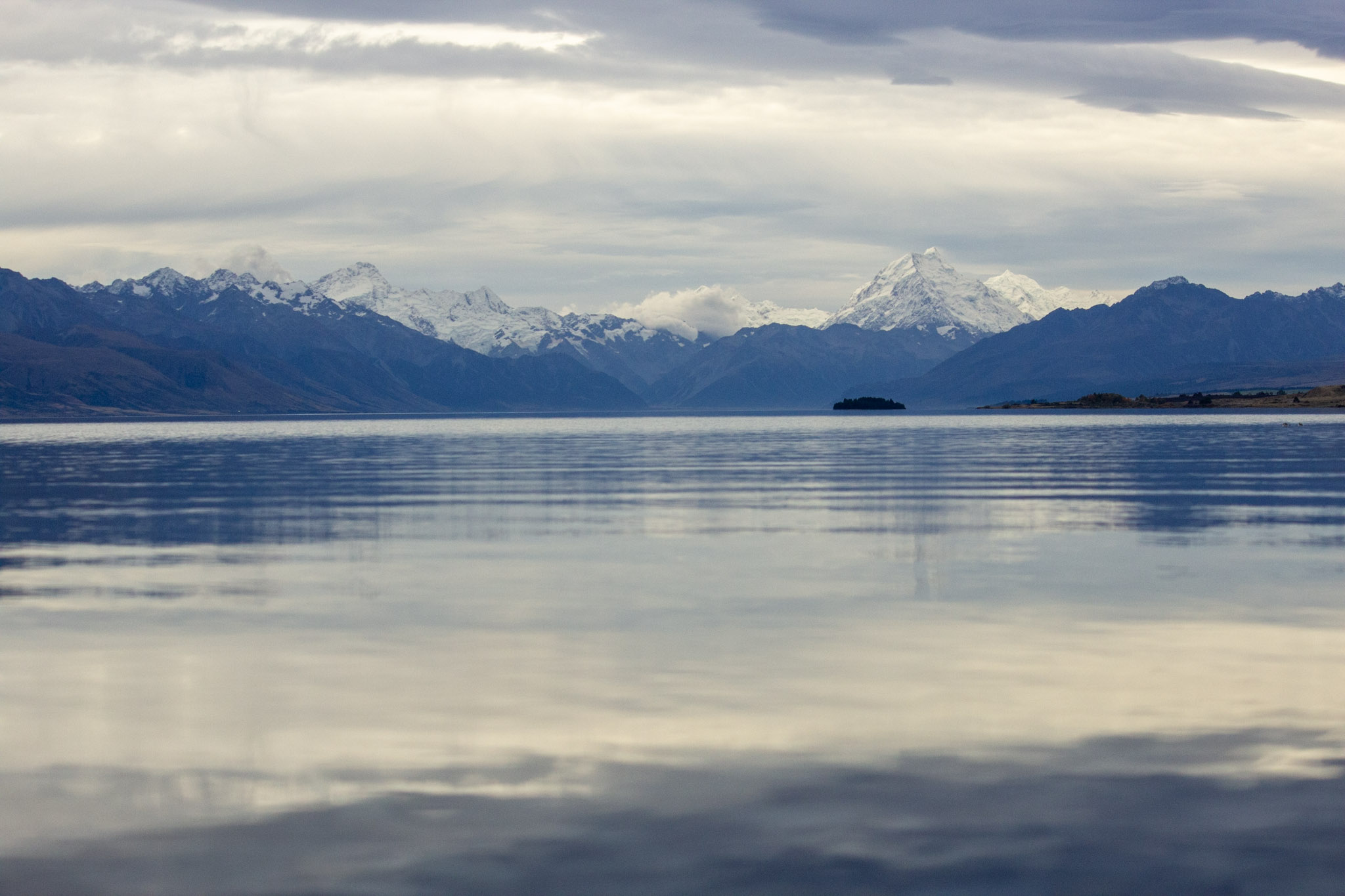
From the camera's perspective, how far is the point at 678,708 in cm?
2150

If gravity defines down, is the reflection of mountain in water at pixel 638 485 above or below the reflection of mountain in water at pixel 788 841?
above

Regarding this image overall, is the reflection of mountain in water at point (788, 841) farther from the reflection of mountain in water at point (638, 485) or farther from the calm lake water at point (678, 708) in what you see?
the reflection of mountain in water at point (638, 485)

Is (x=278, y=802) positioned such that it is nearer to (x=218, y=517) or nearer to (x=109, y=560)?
(x=109, y=560)

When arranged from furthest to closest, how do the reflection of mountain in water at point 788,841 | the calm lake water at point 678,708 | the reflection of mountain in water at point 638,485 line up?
the reflection of mountain in water at point 638,485 < the calm lake water at point 678,708 < the reflection of mountain in water at point 788,841

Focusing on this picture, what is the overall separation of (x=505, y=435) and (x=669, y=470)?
10679 cm

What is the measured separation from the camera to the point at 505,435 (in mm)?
194500

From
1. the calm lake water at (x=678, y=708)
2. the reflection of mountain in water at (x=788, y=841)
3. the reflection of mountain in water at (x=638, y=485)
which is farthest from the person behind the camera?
the reflection of mountain in water at (x=638, y=485)

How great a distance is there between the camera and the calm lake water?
48.8ft

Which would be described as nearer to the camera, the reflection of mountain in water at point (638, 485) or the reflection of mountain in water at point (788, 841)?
the reflection of mountain in water at point (788, 841)

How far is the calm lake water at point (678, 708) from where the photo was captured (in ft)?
48.8

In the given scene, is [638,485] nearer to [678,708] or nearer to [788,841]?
[678,708]

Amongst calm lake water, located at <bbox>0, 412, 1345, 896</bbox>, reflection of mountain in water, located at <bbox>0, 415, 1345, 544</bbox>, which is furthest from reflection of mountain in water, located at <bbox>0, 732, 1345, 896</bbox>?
reflection of mountain in water, located at <bbox>0, 415, 1345, 544</bbox>

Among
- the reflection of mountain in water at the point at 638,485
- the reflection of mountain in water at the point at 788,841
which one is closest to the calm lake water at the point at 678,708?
the reflection of mountain in water at the point at 788,841

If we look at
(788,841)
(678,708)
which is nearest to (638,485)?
(678,708)
